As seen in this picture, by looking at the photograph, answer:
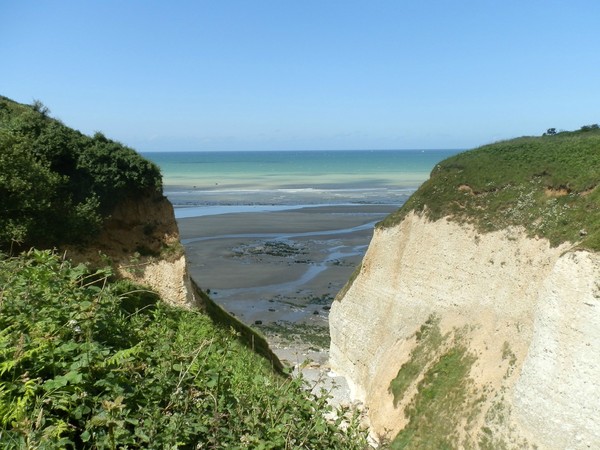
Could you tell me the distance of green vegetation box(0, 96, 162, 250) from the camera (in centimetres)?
2006

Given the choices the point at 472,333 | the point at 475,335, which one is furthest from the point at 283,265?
the point at 475,335

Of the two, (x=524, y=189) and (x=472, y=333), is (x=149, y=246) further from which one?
(x=524, y=189)

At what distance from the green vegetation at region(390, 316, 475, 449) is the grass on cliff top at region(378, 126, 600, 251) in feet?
19.9

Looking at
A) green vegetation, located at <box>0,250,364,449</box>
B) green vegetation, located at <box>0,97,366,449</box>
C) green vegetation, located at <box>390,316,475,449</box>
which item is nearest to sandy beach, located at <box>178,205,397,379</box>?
green vegetation, located at <box>390,316,475,449</box>

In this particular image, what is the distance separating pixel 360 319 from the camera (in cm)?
3127

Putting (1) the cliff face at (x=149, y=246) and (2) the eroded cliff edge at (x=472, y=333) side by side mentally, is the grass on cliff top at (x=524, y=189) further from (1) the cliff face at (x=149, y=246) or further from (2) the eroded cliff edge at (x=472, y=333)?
(1) the cliff face at (x=149, y=246)

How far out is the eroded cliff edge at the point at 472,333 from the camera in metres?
18.2

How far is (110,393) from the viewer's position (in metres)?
5.71

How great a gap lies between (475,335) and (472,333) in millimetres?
286

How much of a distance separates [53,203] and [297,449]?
65.0 feet

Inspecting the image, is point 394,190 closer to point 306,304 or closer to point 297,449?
point 306,304

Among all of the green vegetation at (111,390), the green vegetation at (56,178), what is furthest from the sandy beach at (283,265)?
the green vegetation at (111,390)

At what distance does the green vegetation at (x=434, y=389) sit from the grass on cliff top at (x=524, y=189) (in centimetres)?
607

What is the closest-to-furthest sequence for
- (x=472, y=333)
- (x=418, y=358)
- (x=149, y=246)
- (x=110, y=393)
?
(x=110, y=393)
(x=472, y=333)
(x=418, y=358)
(x=149, y=246)
